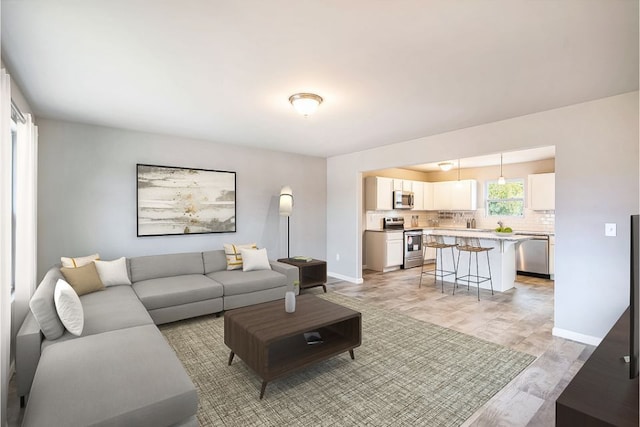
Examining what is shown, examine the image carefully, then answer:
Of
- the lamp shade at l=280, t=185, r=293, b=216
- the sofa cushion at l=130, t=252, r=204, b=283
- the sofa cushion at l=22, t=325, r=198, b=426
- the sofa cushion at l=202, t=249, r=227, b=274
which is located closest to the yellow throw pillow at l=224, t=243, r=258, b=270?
the sofa cushion at l=202, t=249, r=227, b=274

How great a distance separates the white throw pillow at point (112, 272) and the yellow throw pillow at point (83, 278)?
0.43ft

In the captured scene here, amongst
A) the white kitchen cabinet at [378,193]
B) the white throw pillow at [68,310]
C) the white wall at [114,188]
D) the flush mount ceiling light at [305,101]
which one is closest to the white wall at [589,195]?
the flush mount ceiling light at [305,101]

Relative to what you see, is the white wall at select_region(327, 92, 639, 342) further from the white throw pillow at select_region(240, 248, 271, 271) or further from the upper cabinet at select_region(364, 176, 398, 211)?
the white throw pillow at select_region(240, 248, 271, 271)

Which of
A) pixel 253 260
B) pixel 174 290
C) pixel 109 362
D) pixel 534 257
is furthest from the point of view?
pixel 534 257

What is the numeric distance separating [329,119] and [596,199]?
2933mm

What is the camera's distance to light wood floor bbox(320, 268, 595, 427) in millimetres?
2143

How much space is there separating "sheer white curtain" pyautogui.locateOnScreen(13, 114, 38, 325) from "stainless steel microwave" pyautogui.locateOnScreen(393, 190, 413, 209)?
6282 millimetres

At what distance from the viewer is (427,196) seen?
823 cm

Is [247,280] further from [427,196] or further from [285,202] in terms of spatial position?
[427,196]

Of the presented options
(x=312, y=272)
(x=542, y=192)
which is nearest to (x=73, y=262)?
(x=312, y=272)

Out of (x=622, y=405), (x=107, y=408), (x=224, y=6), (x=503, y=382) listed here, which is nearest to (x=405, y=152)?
(x=503, y=382)

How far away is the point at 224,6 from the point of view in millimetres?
1733

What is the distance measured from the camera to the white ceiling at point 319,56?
1.78 m

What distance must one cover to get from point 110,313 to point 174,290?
876mm
